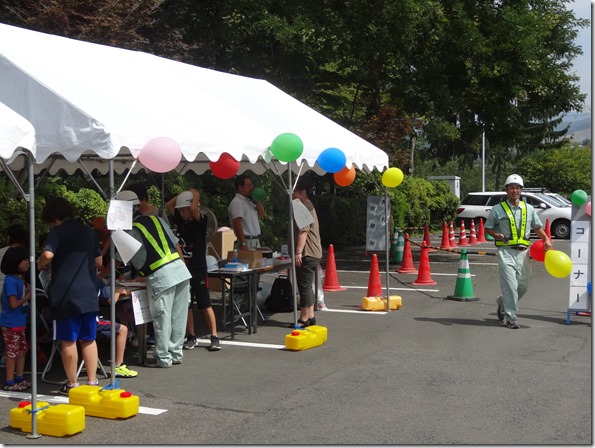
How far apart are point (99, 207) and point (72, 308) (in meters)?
7.33

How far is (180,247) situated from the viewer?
861 cm

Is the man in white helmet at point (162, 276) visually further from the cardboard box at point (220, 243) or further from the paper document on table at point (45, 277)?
the cardboard box at point (220, 243)

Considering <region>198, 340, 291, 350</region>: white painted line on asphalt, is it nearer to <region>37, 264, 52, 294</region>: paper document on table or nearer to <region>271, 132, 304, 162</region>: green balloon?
<region>271, 132, 304, 162</region>: green balloon

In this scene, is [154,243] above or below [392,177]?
below

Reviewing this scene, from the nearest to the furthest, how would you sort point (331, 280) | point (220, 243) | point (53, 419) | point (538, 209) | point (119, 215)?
point (53, 419), point (119, 215), point (220, 243), point (331, 280), point (538, 209)

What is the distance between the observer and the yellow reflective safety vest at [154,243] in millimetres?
7801

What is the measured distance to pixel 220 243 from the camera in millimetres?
11789

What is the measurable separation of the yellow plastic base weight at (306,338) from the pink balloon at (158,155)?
9.10 feet

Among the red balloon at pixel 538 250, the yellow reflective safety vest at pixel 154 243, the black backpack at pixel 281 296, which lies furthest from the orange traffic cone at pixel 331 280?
the yellow reflective safety vest at pixel 154 243

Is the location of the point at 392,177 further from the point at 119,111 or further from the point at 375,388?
the point at 119,111

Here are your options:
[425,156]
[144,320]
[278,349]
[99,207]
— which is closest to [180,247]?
[144,320]

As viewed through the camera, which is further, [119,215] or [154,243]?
[154,243]

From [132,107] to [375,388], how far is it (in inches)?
137

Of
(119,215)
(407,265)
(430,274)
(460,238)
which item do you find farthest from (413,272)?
(119,215)
